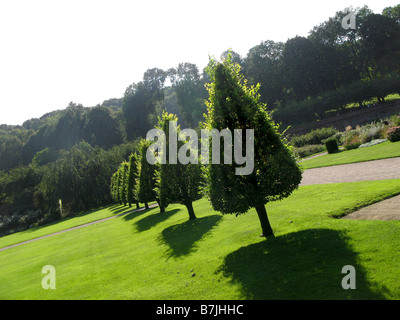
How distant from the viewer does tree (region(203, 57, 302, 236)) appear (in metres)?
7.71

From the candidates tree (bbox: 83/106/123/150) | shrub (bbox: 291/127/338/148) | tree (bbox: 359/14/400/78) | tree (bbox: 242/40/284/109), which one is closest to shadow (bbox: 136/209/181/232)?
shrub (bbox: 291/127/338/148)

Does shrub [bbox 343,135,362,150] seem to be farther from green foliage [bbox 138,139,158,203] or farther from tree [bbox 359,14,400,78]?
tree [bbox 359,14,400,78]

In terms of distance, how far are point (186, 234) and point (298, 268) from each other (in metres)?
6.68

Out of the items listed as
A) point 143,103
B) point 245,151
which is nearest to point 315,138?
point 245,151

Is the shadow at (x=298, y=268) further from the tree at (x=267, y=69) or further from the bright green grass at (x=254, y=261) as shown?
the tree at (x=267, y=69)

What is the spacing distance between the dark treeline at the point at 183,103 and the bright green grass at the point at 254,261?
105 ft

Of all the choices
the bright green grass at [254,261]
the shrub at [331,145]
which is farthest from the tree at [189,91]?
the bright green grass at [254,261]

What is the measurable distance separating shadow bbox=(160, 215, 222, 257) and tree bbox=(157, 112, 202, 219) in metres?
1.21

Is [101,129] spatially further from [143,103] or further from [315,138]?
[315,138]

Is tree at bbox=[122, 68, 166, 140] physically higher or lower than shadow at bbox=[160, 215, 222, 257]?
higher

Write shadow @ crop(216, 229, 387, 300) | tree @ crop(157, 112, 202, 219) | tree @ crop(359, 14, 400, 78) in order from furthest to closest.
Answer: tree @ crop(359, 14, 400, 78) → tree @ crop(157, 112, 202, 219) → shadow @ crop(216, 229, 387, 300)

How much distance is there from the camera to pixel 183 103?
81.8 meters

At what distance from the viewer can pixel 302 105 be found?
57.3 m
